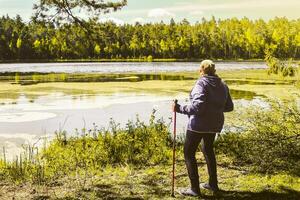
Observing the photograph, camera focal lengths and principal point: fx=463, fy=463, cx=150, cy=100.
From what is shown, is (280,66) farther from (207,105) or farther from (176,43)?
(176,43)

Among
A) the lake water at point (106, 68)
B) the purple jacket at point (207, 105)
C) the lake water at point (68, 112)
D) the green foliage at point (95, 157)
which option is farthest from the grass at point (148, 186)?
the lake water at point (106, 68)

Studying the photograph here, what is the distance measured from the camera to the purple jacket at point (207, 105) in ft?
20.4

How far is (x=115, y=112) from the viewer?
71.8 feet

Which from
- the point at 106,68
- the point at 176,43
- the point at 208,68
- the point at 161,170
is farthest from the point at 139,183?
the point at 176,43

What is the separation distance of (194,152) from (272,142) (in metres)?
2.45

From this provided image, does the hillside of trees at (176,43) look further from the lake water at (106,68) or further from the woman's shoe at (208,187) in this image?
the woman's shoe at (208,187)

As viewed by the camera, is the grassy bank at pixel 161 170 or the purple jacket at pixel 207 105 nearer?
the purple jacket at pixel 207 105

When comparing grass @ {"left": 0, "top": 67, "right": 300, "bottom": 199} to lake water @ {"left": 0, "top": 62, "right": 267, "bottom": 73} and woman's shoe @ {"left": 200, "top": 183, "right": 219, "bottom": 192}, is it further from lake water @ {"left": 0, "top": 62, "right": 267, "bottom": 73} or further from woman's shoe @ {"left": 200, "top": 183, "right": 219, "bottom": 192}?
lake water @ {"left": 0, "top": 62, "right": 267, "bottom": 73}

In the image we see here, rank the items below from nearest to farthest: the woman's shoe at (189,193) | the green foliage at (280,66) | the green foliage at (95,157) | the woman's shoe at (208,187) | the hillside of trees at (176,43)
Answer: the woman's shoe at (189,193), the woman's shoe at (208,187), the green foliage at (95,157), the green foliage at (280,66), the hillside of trees at (176,43)

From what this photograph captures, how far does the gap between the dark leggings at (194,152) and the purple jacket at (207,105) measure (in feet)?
0.44

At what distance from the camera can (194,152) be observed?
652cm

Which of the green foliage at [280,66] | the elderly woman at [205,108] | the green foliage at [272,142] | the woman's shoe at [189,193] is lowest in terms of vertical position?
the woman's shoe at [189,193]

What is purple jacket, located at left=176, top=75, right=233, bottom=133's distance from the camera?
20.4ft

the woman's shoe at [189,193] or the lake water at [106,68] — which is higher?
the woman's shoe at [189,193]
